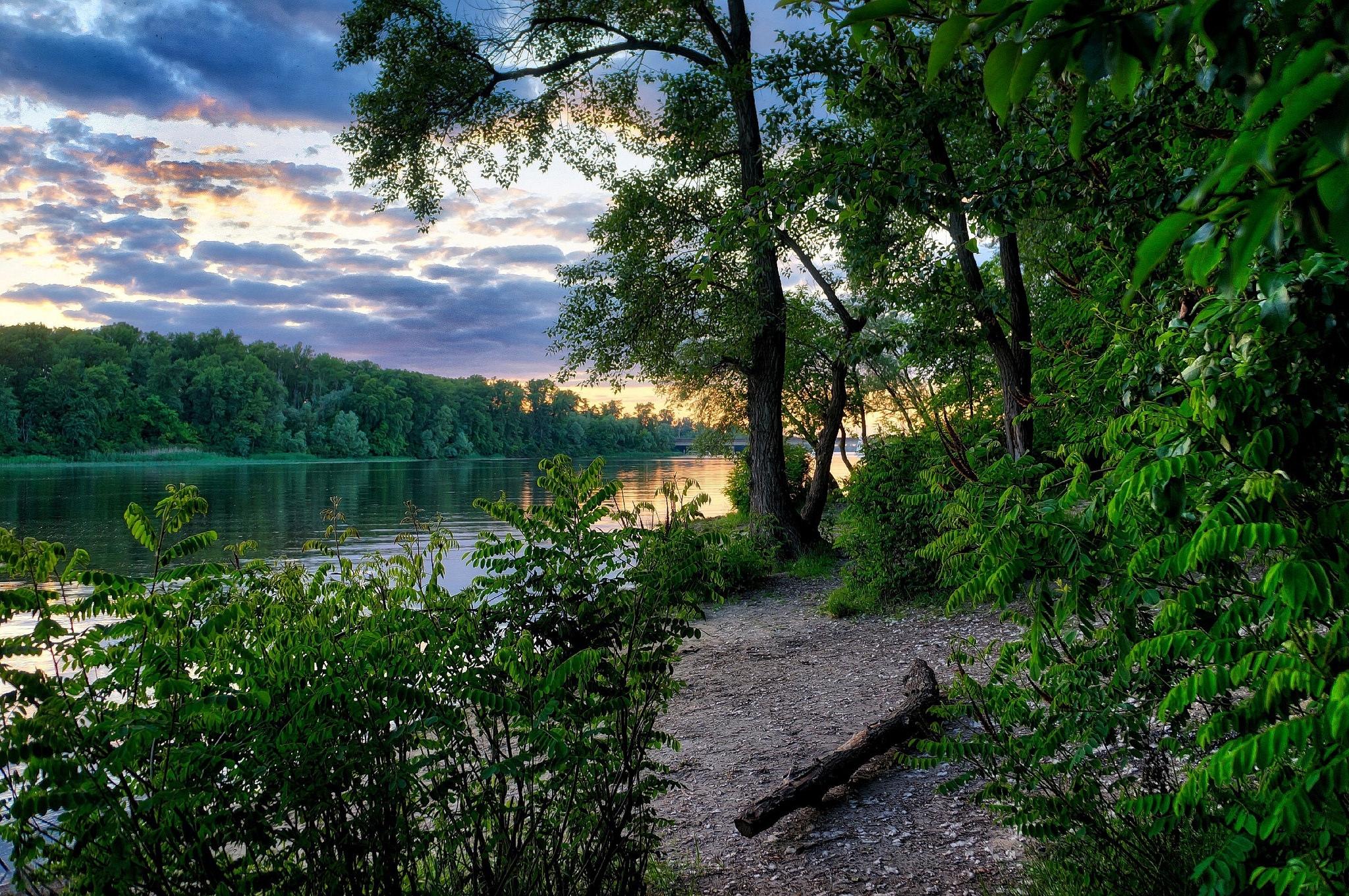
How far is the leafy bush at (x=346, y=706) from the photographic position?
227 centimetres

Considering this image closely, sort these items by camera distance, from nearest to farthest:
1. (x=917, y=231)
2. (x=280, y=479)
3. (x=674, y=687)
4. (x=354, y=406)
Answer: (x=674, y=687) → (x=917, y=231) → (x=280, y=479) → (x=354, y=406)

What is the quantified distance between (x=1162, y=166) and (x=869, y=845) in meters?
4.13

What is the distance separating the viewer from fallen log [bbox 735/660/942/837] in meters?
4.79

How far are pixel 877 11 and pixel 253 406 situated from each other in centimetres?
8417

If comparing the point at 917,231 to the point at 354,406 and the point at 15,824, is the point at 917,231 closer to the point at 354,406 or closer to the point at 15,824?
the point at 15,824

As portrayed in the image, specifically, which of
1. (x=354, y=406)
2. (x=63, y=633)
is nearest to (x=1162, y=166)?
(x=63, y=633)

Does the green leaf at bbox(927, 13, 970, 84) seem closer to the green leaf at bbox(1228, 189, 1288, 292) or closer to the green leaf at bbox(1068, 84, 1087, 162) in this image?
the green leaf at bbox(1068, 84, 1087, 162)

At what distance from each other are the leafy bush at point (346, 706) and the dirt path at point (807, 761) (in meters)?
1.18

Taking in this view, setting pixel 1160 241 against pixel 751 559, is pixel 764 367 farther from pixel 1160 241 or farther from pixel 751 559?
pixel 1160 241

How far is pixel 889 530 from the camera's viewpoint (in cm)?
1110

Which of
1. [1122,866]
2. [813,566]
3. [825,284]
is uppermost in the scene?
[825,284]

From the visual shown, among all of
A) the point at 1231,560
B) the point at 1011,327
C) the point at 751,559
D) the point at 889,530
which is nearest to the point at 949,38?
the point at 1231,560

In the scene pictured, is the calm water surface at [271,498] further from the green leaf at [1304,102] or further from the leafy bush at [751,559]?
the green leaf at [1304,102]

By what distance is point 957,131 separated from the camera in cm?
845
